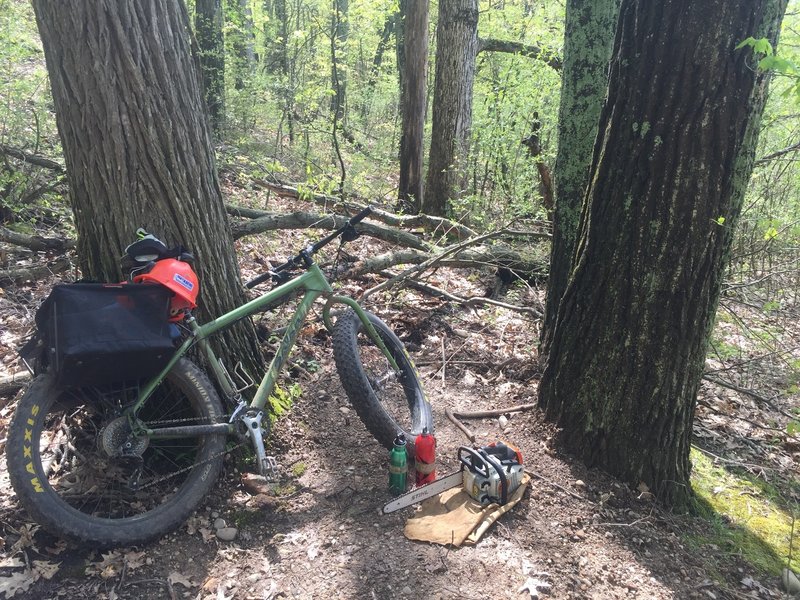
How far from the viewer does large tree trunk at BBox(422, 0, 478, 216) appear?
8523 mm

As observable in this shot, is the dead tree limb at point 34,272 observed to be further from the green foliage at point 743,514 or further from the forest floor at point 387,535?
the green foliage at point 743,514

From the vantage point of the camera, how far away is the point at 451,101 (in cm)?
878

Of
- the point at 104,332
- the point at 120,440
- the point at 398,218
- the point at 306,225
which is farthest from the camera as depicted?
the point at 398,218

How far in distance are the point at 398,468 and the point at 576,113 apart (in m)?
2.92

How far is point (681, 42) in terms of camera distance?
102 inches

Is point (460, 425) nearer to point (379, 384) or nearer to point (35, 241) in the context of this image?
point (379, 384)

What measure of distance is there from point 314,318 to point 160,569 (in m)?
2.62

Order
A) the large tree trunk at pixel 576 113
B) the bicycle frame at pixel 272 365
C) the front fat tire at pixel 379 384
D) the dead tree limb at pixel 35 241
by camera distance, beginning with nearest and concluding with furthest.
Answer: the bicycle frame at pixel 272 365
the front fat tire at pixel 379 384
the large tree trunk at pixel 576 113
the dead tree limb at pixel 35 241

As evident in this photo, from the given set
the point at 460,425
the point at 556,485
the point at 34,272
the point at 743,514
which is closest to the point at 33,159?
the point at 34,272

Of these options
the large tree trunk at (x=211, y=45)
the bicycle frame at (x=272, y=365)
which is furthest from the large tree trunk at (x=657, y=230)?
the large tree trunk at (x=211, y=45)

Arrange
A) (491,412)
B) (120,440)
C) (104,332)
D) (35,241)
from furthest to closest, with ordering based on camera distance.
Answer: (35,241), (491,412), (120,440), (104,332)

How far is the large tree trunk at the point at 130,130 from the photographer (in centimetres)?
273

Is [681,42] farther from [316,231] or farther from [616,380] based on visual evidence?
[316,231]

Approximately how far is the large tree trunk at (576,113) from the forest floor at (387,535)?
1.12 metres
